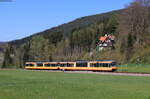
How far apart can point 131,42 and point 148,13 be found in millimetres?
11158

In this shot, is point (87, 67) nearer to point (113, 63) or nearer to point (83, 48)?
point (113, 63)

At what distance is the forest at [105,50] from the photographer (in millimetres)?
86312

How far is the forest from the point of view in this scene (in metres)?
86.3

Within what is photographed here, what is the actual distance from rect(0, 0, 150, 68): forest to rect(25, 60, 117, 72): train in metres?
16.8

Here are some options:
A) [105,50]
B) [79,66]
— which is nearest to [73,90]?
[79,66]

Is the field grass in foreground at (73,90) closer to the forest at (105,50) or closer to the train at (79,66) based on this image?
the train at (79,66)

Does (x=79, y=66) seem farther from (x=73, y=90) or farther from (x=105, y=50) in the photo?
(x=73, y=90)

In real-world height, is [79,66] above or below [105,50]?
below

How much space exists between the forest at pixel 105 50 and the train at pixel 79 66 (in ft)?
55.3

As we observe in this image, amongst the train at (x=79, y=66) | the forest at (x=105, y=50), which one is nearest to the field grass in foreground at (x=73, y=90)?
the train at (x=79, y=66)

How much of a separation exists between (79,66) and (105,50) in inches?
1665

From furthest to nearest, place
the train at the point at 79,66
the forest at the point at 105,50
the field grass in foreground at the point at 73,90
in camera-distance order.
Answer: the forest at the point at 105,50 < the train at the point at 79,66 < the field grass in foreground at the point at 73,90

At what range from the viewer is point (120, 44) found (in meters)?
97.4

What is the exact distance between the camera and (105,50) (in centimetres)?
11431
